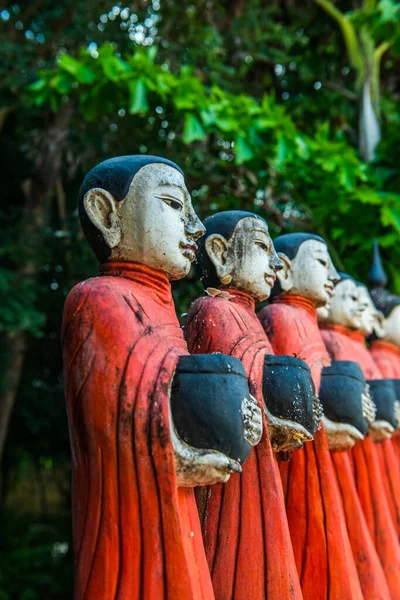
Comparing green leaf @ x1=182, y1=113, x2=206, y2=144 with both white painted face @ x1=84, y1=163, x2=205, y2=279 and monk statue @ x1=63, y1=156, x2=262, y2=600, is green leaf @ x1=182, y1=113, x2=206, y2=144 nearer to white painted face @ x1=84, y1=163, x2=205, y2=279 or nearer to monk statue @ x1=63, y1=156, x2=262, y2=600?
white painted face @ x1=84, y1=163, x2=205, y2=279

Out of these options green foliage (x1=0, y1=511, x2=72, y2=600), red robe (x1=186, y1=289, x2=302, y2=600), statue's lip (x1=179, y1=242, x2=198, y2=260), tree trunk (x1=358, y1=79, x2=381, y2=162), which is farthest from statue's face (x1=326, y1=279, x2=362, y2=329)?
green foliage (x1=0, y1=511, x2=72, y2=600)

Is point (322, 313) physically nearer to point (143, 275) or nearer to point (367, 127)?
point (143, 275)

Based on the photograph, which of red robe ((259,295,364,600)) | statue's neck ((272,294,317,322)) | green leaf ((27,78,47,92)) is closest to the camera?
red robe ((259,295,364,600))

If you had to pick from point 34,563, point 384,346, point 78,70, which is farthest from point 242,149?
point 34,563

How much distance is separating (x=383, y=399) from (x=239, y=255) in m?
1.57

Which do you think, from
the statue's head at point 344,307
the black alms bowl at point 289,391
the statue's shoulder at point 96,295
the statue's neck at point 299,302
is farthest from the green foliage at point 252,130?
the statue's shoulder at point 96,295

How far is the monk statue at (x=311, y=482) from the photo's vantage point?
356 centimetres

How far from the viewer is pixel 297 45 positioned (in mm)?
10875

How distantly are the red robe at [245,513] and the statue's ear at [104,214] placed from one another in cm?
60

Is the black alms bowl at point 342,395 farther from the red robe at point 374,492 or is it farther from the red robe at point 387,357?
the red robe at point 387,357

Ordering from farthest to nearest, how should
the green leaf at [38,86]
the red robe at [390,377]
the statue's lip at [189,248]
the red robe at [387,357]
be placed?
the green leaf at [38,86] < the red robe at [387,357] < the red robe at [390,377] < the statue's lip at [189,248]

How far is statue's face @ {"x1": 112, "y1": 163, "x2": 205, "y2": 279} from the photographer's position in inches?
122

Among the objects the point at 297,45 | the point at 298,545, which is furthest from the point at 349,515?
the point at 297,45

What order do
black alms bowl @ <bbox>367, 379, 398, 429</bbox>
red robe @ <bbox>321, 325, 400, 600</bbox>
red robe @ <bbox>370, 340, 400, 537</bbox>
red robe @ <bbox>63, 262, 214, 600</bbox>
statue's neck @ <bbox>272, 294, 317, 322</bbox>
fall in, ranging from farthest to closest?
red robe @ <bbox>370, 340, 400, 537</bbox>
black alms bowl @ <bbox>367, 379, 398, 429</bbox>
red robe @ <bbox>321, 325, 400, 600</bbox>
statue's neck @ <bbox>272, 294, 317, 322</bbox>
red robe @ <bbox>63, 262, 214, 600</bbox>
